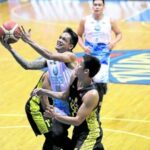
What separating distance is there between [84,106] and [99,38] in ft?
9.37

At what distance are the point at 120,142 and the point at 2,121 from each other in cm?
217

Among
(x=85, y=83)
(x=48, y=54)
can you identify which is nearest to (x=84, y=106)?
(x=85, y=83)

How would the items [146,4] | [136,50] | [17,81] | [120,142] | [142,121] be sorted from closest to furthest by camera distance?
[120,142] < [142,121] < [17,81] < [136,50] < [146,4]

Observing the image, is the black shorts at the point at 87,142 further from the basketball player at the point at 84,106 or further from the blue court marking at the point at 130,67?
the blue court marking at the point at 130,67

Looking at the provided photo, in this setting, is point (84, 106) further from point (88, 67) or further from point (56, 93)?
point (56, 93)

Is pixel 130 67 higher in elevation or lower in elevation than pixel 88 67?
lower

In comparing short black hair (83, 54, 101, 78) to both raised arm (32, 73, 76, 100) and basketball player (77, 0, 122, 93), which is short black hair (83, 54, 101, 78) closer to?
raised arm (32, 73, 76, 100)

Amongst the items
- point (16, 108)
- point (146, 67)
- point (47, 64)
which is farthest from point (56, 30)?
point (47, 64)

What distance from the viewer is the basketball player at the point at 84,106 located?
4.88 m

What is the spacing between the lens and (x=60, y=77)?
5832 millimetres

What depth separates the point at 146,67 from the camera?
431 inches

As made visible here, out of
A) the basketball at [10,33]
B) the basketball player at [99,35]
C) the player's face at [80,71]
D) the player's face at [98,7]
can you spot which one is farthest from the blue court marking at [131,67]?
the player's face at [80,71]

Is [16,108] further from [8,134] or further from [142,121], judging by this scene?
[142,121]

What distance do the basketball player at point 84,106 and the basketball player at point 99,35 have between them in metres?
2.08
